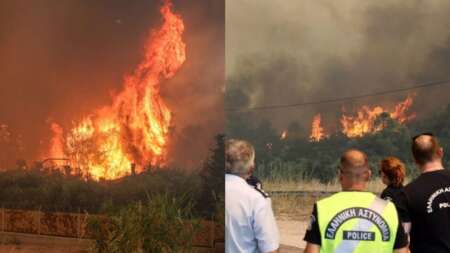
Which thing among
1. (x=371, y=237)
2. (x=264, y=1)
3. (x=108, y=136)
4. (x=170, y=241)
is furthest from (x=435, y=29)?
(x=108, y=136)

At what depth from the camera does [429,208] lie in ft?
9.48

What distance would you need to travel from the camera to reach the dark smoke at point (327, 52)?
4.66 meters

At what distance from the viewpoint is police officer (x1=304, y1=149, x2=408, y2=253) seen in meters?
2.49

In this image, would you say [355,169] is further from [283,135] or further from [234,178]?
[283,135]

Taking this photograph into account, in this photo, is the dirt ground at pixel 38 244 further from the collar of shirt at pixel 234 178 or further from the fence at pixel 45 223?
the collar of shirt at pixel 234 178

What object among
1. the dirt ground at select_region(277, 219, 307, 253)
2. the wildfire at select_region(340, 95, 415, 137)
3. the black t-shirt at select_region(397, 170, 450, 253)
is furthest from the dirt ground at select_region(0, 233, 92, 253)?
the black t-shirt at select_region(397, 170, 450, 253)

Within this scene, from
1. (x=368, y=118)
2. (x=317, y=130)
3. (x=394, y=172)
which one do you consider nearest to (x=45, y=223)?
(x=317, y=130)

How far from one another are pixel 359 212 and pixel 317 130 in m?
2.40

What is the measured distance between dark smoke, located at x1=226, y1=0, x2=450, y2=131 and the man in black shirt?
5.88 ft

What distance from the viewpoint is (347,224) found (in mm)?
2492

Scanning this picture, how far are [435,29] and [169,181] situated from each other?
3.30 metres

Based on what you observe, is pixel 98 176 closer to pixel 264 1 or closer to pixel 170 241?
pixel 170 241

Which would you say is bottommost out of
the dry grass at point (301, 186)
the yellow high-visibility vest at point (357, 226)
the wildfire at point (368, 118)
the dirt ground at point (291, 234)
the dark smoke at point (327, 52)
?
the dirt ground at point (291, 234)

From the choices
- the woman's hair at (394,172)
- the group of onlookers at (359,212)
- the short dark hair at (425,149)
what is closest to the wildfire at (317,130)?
the woman's hair at (394,172)
